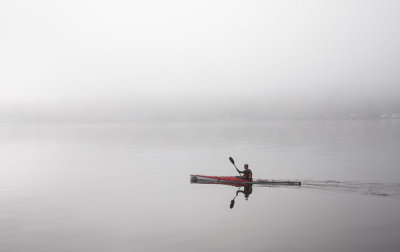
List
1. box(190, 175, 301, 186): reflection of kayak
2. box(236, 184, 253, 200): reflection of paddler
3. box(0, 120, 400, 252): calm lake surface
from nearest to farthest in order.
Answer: box(0, 120, 400, 252): calm lake surface < box(236, 184, 253, 200): reflection of paddler < box(190, 175, 301, 186): reflection of kayak

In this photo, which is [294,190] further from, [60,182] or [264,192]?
[60,182]

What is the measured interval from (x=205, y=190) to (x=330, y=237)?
1789 cm

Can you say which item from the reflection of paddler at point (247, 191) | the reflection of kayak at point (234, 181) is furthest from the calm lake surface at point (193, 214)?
the reflection of kayak at point (234, 181)

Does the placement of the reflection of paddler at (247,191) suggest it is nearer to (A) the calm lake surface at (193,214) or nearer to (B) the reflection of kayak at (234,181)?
(A) the calm lake surface at (193,214)

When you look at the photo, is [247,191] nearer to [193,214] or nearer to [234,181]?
[234,181]

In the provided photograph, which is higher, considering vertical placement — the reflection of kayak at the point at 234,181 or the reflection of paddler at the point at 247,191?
the reflection of kayak at the point at 234,181

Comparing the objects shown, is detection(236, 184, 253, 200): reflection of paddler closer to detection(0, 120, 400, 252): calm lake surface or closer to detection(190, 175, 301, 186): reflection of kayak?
detection(0, 120, 400, 252): calm lake surface

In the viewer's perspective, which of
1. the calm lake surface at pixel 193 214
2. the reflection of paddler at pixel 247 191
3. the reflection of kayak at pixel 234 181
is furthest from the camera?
the reflection of kayak at pixel 234 181

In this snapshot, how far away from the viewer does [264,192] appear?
3538cm

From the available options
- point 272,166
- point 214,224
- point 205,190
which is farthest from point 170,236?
point 272,166

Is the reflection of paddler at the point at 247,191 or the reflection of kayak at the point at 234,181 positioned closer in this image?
the reflection of paddler at the point at 247,191

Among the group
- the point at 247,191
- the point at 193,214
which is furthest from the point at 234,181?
the point at 193,214

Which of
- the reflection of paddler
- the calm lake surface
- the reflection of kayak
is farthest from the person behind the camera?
the reflection of kayak

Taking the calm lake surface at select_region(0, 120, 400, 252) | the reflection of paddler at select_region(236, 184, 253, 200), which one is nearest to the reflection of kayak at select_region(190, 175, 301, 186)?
the reflection of paddler at select_region(236, 184, 253, 200)
